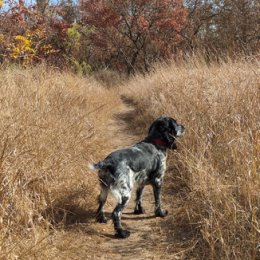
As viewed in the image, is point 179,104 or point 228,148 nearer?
point 228,148

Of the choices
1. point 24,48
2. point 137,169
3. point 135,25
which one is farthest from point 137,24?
point 137,169

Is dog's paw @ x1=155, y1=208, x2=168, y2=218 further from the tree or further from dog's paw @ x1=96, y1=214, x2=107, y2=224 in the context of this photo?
the tree

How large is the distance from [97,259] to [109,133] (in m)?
4.83

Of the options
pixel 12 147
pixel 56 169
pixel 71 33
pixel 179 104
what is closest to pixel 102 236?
pixel 56 169

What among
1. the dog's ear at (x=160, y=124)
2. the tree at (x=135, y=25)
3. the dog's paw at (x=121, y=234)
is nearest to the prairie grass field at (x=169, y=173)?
the dog's paw at (x=121, y=234)

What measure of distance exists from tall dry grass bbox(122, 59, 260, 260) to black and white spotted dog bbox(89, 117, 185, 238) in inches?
10.4

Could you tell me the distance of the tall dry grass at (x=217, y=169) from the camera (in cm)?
274

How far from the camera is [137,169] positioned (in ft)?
12.6

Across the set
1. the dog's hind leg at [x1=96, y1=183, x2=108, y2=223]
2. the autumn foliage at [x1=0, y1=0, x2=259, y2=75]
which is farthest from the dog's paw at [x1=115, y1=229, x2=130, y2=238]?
the autumn foliage at [x1=0, y1=0, x2=259, y2=75]

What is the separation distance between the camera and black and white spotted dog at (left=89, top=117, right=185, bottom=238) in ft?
11.7

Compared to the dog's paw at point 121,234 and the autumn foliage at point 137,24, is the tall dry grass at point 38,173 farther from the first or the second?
the autumn foliage at point 137,24

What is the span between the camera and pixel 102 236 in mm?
3510

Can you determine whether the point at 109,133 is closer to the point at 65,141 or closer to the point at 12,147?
the point at 65,141

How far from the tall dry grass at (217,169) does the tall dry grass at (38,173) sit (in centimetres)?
105
